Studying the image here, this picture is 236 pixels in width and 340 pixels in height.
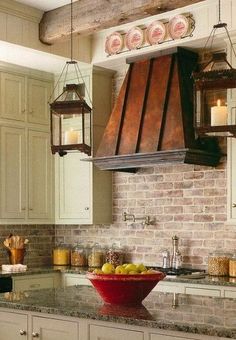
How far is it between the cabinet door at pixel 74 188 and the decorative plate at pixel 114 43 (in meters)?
1.17

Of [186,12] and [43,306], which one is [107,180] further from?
[43,306]

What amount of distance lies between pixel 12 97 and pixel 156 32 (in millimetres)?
1679

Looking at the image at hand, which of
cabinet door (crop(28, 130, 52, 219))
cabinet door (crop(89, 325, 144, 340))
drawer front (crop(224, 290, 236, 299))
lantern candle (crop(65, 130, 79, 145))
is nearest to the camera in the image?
cabinet door (crop(89, 325, 144, 340))

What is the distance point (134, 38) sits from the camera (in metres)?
6.09

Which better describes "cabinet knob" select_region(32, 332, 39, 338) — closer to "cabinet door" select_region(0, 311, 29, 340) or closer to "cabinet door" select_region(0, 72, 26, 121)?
"cabinet door" select_region(0, 311, 29, 340)

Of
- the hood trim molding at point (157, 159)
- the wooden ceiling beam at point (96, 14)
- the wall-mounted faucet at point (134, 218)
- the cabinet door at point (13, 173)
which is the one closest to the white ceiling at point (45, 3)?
the wooden ceiling beam at point (96, 14)

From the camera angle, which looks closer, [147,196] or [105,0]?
[105,0]

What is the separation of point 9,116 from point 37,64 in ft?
2.13

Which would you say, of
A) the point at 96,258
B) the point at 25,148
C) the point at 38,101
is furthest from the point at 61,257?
the point at 38,101

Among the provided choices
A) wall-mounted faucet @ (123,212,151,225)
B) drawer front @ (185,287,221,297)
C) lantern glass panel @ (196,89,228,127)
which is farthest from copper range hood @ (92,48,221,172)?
lantern glass panel @ (196,89,228,127)

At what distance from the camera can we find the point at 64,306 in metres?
3.40

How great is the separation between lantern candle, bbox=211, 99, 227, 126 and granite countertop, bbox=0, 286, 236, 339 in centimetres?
109

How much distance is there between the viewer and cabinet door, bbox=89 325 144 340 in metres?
3.04

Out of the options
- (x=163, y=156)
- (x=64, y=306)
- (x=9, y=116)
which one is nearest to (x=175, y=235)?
(x=163, y=156)
